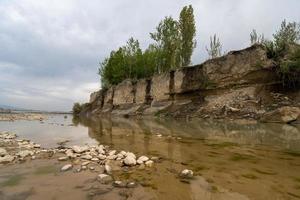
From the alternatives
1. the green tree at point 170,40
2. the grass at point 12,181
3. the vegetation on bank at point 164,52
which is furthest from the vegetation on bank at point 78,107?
the grass at point 12,181

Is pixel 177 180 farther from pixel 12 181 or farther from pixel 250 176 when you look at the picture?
pixel 12 181

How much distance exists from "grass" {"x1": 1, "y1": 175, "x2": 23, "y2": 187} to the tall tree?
121 ft

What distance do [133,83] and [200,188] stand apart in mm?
38340

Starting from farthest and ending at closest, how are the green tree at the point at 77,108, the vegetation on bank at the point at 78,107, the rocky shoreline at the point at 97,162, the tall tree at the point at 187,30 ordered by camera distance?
the green tree at the point at 77,108, the vegetation on bank at the point at 78,107, the tall tree at the point at 187,30, the rocky shoreline at the point at 97,162

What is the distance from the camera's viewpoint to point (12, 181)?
15.5ft

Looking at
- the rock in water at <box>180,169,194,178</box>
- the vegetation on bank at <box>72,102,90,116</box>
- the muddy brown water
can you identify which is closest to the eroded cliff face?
the muddy brown water

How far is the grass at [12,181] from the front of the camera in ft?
14.9

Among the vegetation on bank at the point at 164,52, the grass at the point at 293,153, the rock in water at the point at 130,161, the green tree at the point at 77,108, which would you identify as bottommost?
the grass at the point at 293,153

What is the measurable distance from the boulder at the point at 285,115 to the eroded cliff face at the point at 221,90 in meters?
0.20

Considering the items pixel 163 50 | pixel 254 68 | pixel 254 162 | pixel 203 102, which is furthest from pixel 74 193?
pixel 163 50

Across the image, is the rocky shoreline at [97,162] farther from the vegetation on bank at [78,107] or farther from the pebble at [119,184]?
the vegetation on bank at [78,107]

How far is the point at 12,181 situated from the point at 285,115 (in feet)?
57.9

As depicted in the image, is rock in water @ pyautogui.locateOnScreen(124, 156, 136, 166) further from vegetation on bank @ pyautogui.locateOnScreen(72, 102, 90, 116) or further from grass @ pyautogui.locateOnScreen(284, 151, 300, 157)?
vegetation on bank @ pyautogui.locateOnScreen(72, 102, 90, 116)

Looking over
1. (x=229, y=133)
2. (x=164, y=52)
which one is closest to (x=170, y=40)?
(x=164, y=52)
